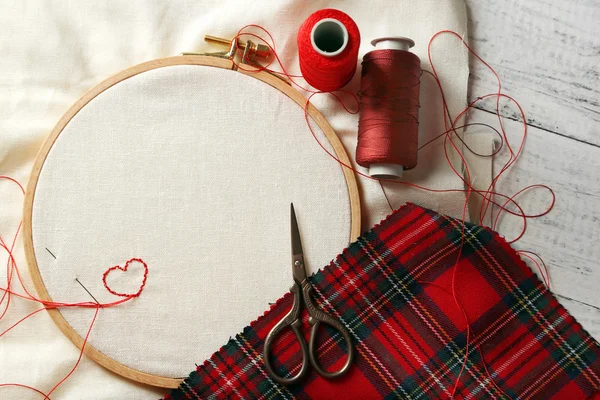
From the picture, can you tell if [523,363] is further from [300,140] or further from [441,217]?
[300,140]

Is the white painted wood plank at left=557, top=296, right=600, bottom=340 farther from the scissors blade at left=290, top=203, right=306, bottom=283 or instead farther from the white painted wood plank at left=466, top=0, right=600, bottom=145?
the scissors blade at left=290, top=203, right=306, bottom=283

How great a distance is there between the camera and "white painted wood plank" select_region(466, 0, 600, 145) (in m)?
1.24

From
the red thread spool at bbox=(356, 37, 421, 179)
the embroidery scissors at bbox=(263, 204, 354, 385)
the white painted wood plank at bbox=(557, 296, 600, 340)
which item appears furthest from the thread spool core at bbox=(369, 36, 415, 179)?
the white painted wood plank at bbox=(557, 296, 600, 340)

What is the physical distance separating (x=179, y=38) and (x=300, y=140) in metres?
0.35

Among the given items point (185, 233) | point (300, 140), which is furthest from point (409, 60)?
point (185, 233)

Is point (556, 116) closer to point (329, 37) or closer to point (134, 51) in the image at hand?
point (329, 37)

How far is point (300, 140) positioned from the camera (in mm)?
1099

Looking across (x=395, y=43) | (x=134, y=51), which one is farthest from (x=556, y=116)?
(x=134, y=51)

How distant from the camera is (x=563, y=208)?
3.96 ft

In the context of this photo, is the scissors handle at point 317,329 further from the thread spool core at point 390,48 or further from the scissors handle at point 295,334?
the thread spool core at point 390,48

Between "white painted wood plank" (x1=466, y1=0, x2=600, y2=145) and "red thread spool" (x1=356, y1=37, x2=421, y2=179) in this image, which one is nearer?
"red thread spool" (x1=356, y1=37, x2=421, y2=179)

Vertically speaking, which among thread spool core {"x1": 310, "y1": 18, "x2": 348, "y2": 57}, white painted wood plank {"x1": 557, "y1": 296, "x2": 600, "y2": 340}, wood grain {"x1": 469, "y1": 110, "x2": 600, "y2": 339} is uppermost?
thread spool core {"x1": 310, "y1": 18, "x2": 348, "y2": 57}

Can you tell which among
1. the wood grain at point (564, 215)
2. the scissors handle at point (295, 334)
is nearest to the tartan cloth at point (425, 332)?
the scissors handle at point (295, 334)

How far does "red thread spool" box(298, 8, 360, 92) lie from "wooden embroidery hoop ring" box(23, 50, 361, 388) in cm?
8
